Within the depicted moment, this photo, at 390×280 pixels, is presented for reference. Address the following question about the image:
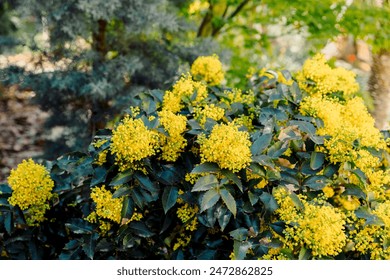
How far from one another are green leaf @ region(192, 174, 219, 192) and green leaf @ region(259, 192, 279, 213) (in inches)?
8.0

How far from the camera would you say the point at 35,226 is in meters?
2.13

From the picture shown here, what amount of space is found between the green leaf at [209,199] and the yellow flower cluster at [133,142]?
28 centimetres

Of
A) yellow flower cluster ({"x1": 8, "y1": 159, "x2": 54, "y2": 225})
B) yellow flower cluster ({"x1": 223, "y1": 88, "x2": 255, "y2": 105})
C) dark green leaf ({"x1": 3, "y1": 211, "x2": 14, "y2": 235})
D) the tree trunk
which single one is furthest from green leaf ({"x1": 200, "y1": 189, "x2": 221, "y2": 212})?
the tree trunk

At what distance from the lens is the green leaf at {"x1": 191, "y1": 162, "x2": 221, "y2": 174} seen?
63.9 inches

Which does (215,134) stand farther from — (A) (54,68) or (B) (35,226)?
(A) (54,68)

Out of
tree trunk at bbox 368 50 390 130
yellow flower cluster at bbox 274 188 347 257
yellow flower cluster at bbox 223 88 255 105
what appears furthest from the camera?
tree trunk at bbox 368 50 390 130

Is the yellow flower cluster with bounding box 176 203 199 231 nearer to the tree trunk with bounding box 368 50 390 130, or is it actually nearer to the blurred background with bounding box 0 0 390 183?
the blurred background with bounding box 0 0 390 183

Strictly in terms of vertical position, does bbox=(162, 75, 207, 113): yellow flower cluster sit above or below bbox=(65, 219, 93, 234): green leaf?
above

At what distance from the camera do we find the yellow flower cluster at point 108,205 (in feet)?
5.84

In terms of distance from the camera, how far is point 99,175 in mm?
1834

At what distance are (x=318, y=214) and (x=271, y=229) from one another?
→ 0.29m

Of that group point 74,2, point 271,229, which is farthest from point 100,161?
point 74,2

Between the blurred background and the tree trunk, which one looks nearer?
the blurred background

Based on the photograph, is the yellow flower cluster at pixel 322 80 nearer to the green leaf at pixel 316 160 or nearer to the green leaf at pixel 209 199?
the green leaf at pixel 316 160
